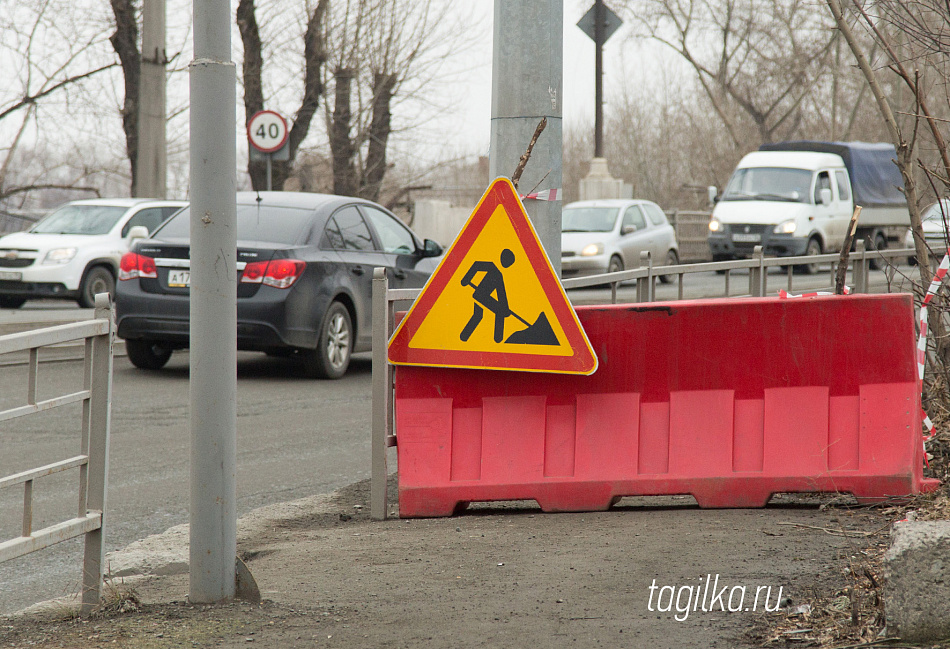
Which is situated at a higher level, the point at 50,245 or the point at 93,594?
the point at 50,245

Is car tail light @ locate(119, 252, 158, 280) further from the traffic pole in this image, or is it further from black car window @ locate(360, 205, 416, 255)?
the traffic pole

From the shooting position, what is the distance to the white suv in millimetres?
16922

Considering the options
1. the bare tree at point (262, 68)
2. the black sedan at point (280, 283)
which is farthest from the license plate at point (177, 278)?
the bare tree at point (262, 68)

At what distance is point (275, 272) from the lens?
10.2m

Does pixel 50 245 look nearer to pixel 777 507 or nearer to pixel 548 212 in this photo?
pixel 548 212

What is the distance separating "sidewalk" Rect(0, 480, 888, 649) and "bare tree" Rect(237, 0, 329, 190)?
22.2 metres

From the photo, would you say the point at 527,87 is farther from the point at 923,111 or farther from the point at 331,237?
the point at 331,237

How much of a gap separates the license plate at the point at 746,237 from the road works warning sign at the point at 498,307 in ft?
71.4

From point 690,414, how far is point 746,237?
71.2 feet

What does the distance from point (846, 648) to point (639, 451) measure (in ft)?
6.84

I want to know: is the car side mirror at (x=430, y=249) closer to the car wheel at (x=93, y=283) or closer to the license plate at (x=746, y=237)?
the car wheel at (x=93, y=283)

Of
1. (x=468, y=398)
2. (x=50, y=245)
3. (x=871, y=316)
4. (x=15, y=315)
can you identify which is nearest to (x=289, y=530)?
(x=468, y=398)

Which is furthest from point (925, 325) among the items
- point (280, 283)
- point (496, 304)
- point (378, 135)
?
point (378, 135)

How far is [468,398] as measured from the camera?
17.4 feet
